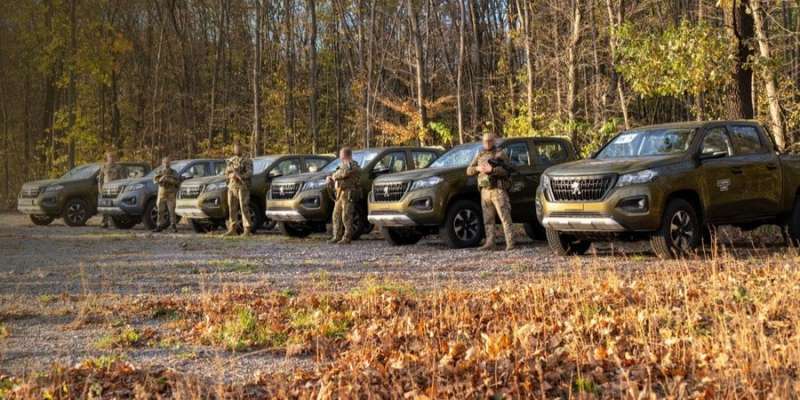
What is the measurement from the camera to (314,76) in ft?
125

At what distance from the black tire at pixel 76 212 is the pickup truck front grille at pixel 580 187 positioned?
16335 millimetres

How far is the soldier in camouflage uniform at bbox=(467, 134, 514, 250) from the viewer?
46.9 feet

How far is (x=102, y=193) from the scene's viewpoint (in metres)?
23.6

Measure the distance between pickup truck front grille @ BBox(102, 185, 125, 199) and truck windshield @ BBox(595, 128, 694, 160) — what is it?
44.5ft

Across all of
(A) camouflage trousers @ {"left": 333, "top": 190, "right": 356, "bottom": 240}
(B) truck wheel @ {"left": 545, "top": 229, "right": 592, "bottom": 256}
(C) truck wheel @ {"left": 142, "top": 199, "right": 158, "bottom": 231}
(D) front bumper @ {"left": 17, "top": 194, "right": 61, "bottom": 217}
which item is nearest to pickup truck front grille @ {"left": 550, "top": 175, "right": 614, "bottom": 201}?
(B) truck wheel @ {"left": 545, "top": 229, "right": 592, "bottom": 256}

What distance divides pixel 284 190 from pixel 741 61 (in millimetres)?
8829

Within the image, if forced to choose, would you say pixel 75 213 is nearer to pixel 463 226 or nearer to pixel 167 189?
pixel 167 189

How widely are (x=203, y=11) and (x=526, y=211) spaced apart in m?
36.2

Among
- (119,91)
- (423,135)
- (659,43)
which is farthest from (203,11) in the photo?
(659,43)

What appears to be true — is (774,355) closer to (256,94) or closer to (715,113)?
(715,113)

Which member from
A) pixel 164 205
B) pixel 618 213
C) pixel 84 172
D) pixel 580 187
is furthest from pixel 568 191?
pixel 84 172

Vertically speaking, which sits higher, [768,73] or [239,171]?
[768,73]

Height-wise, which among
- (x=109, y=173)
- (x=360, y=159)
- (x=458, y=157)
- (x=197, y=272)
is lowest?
(x=197, y=272)

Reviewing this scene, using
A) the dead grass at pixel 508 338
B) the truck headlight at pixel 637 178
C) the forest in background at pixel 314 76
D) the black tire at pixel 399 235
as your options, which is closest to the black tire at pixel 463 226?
the black tire at pixel 399 235
